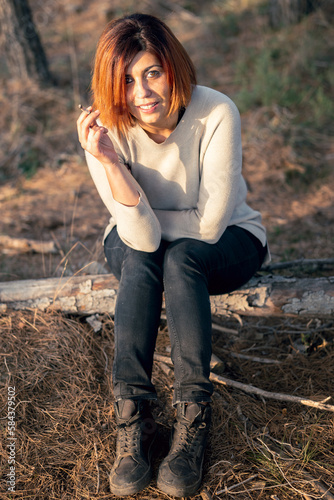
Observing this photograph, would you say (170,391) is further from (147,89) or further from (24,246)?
(24,246)

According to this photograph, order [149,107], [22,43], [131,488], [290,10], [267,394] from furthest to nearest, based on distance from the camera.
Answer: [290,10] < [22,43] < [267,394] < [149,107] < [131,488]

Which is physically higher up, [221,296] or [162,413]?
[221,296]

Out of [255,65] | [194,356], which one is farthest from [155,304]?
[255,65]

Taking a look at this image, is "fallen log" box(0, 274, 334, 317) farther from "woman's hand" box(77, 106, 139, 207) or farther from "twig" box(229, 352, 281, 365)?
"woman's hand" box(77, 106, 139, 207)

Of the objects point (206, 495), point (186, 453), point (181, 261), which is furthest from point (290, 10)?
point (206, 495)

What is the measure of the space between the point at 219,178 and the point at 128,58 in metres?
0.67

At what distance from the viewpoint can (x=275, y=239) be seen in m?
3.65

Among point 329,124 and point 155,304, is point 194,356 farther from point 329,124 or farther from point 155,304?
point 329,124

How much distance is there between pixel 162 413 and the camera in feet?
7.30

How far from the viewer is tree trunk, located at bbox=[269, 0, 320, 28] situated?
5664 mm

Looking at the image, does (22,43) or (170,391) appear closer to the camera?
(170,391)

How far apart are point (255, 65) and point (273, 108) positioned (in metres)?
0.90

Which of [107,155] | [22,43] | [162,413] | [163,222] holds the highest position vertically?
[22,43]

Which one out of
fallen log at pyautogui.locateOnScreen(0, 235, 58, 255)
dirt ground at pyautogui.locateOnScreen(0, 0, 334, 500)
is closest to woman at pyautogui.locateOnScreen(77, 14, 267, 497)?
dirt ground at pyautogui.locateOnScreen(0, 0, 334, 500)
